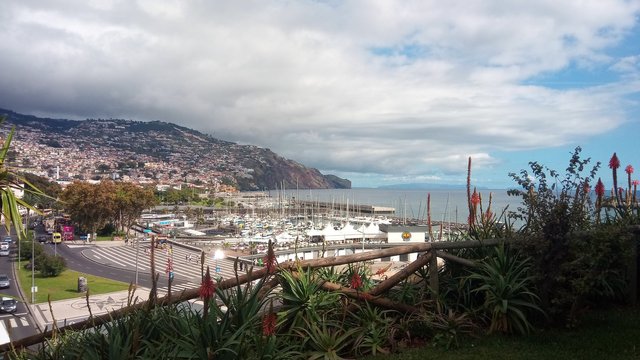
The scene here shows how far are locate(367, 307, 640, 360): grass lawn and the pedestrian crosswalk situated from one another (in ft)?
114

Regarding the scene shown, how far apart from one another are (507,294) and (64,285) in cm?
4085

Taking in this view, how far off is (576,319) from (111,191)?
262ft

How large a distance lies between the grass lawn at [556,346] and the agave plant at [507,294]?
0.14 meters

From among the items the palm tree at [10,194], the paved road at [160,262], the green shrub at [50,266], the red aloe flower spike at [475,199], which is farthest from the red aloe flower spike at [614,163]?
the green shrub at [50,266]

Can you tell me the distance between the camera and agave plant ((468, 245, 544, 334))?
502 cm

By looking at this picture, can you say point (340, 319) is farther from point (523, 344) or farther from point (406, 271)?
point (523, 344)

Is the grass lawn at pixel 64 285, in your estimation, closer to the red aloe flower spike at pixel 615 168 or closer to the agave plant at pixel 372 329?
the agave plant at pixel 372 329

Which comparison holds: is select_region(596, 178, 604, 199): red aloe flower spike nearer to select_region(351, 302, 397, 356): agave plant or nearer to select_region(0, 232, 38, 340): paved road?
select_region(351, 302, 397, 356): agave plant

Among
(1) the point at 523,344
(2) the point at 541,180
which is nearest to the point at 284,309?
(1) the point at 523,344

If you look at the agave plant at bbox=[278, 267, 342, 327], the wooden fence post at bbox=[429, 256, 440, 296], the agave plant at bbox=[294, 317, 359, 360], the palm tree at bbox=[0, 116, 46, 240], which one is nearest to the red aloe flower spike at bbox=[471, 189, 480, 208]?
the wooden fence post at bbox=[429, 256, 440, 296]

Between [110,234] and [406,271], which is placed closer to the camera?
[406,271]

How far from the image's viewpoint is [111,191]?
253 feet

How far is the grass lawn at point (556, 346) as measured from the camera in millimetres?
4434

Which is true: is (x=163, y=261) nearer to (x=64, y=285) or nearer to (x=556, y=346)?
(x=64, y=285)
